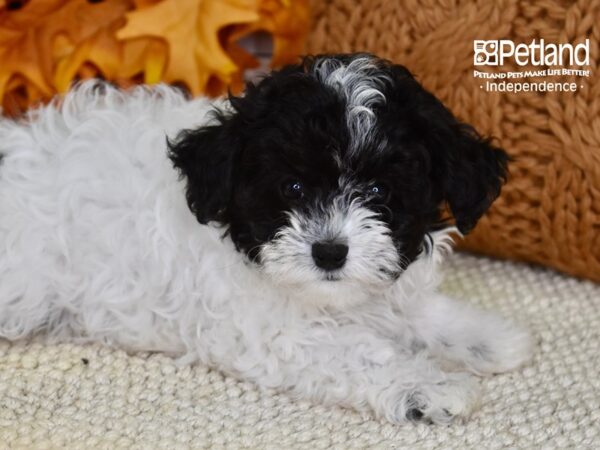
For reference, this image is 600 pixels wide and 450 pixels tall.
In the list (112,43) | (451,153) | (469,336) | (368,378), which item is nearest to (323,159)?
(451,153)

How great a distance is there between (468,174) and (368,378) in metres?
0.49

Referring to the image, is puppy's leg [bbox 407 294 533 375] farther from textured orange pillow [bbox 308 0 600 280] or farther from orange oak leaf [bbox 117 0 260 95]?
orange oak leaf [bbox 117 0 260 95]

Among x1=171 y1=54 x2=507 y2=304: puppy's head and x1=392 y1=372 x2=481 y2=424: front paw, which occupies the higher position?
x1=171 y1=54 x2=507 y2=304: puppy's head

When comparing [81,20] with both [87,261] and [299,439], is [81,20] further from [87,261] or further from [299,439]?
[299,439]

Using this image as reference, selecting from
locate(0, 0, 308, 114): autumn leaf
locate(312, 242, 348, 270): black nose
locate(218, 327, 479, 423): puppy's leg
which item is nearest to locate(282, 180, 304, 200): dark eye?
locate(312, 242, 348, 270): black nose

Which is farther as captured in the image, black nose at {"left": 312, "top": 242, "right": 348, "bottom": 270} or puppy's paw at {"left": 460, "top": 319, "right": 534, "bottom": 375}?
puppy's paw at {"left": 460, "top": 319, "right": 534, "bottom": 375}

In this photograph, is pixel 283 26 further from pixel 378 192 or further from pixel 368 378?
pixel 368 378

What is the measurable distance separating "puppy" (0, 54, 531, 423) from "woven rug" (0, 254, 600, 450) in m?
0.05

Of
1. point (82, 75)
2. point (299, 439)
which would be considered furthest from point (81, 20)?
point (299, 439)

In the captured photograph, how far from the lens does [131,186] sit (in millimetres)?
2168

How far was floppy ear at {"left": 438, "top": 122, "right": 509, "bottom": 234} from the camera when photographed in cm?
191

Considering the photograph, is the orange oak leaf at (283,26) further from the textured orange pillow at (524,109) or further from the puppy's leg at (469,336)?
the puppy's leg at (469,336)

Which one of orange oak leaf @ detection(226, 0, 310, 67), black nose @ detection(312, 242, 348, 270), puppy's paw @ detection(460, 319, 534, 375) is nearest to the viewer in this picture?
black nose @ detection(312, 242, 348, 270)

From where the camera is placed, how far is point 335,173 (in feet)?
5.96
